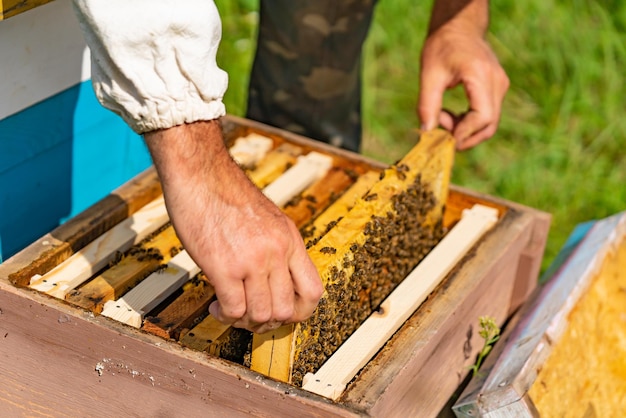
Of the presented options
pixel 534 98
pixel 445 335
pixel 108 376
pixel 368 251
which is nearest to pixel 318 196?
pixel 368 251

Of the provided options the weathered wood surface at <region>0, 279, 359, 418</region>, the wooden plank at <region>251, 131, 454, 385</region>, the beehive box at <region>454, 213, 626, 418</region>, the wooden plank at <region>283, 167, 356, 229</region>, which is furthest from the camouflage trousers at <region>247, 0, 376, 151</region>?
the weathered wood surface at <region>0, 279, 359, 418</region>

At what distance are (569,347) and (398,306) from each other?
1.55 feet

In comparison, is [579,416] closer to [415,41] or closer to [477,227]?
[477,227]

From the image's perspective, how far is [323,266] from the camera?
1.70 metres

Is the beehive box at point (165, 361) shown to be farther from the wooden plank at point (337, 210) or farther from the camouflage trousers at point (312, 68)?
the camouflage trousers at point (312, 68)

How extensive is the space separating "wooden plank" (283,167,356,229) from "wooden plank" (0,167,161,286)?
0.36 metres

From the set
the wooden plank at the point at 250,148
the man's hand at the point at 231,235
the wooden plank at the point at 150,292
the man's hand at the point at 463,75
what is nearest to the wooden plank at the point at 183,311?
the wooden plank at the point at 150,292

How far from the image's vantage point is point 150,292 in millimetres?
1841

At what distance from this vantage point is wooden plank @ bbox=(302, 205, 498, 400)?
1.63m

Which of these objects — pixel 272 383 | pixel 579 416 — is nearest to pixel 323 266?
pixel 272 383

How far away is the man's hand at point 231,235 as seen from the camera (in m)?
1.41

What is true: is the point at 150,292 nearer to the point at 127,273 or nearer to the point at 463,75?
the point at 127,273

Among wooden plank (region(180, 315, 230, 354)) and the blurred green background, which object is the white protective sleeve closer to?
wooden plank (region(180, 315, 230, 354))

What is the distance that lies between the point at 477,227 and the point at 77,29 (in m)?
1.11
